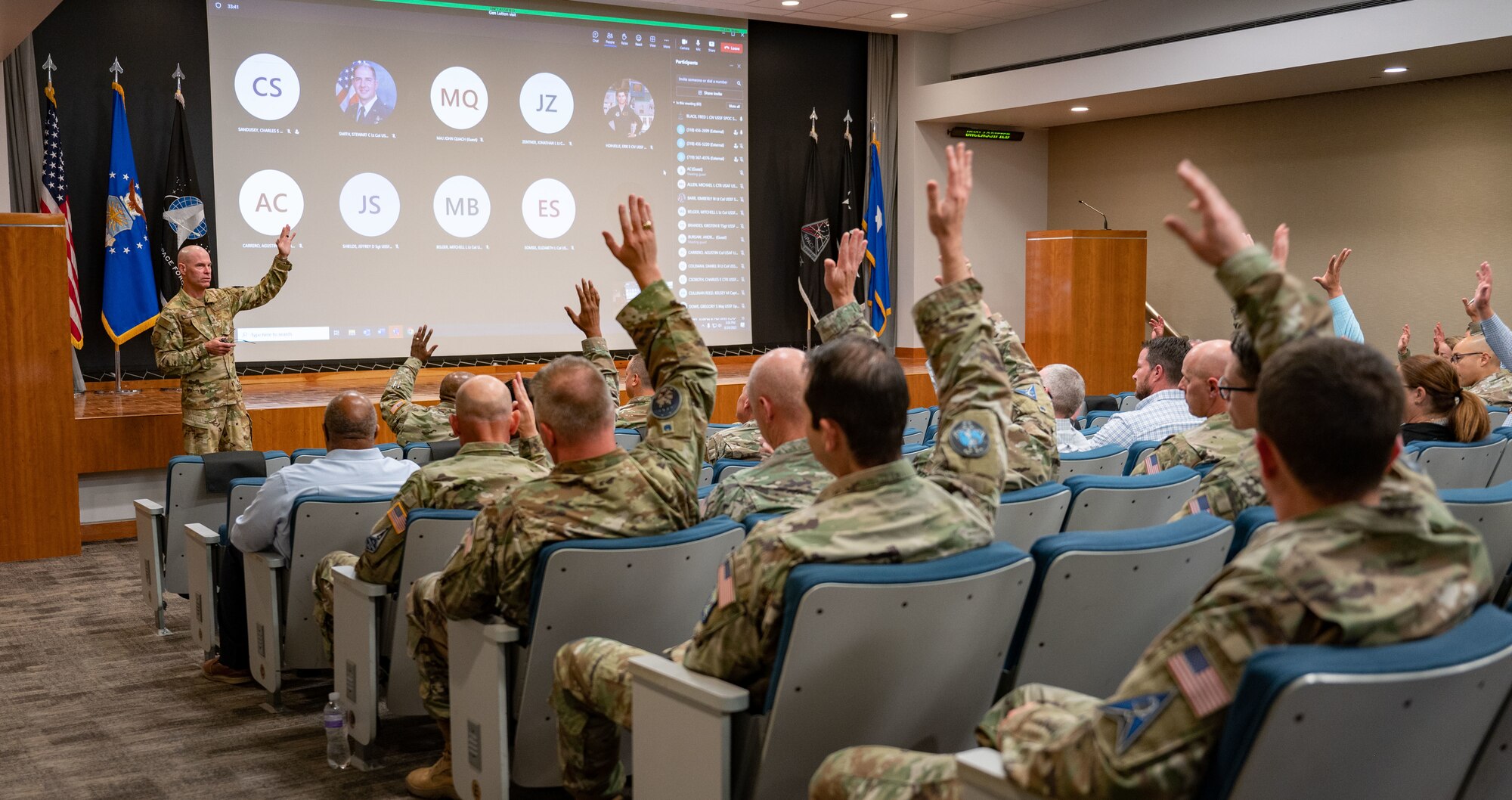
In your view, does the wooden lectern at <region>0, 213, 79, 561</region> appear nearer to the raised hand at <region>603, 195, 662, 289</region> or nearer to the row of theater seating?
the row of theater seating

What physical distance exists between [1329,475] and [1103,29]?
10.4m

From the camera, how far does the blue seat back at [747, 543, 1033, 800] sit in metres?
1.93

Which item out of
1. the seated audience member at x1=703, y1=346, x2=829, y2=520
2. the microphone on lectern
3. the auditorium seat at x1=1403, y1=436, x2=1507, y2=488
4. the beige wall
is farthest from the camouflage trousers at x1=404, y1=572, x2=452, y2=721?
the microphone on lectern

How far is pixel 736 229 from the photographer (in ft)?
36.8

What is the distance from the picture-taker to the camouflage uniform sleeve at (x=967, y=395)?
2.33m

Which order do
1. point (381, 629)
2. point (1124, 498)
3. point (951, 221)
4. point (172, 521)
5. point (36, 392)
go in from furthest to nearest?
point (36, 392)
point (172, 521)
point (381, 629)
point (1124, 498)
point (951, 221)

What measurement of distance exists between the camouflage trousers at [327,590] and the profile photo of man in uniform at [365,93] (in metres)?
6.35

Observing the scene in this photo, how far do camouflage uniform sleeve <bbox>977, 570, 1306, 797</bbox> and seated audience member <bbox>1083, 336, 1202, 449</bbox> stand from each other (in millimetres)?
3222

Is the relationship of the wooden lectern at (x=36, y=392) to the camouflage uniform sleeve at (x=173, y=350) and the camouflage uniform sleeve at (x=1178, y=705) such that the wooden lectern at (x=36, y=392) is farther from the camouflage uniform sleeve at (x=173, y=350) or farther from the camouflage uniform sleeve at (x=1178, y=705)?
the camouflage uniform sleeve at (x=1178, y=705)

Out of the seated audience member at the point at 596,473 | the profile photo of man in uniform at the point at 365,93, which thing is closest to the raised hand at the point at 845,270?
the seated audience member at the point at 596,473

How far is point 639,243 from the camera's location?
2.88m

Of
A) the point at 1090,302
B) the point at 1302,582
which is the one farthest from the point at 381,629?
the point at 1090,302

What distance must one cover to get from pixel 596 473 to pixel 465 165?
300 inches

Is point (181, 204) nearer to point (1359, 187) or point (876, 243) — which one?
point (876, 243)
